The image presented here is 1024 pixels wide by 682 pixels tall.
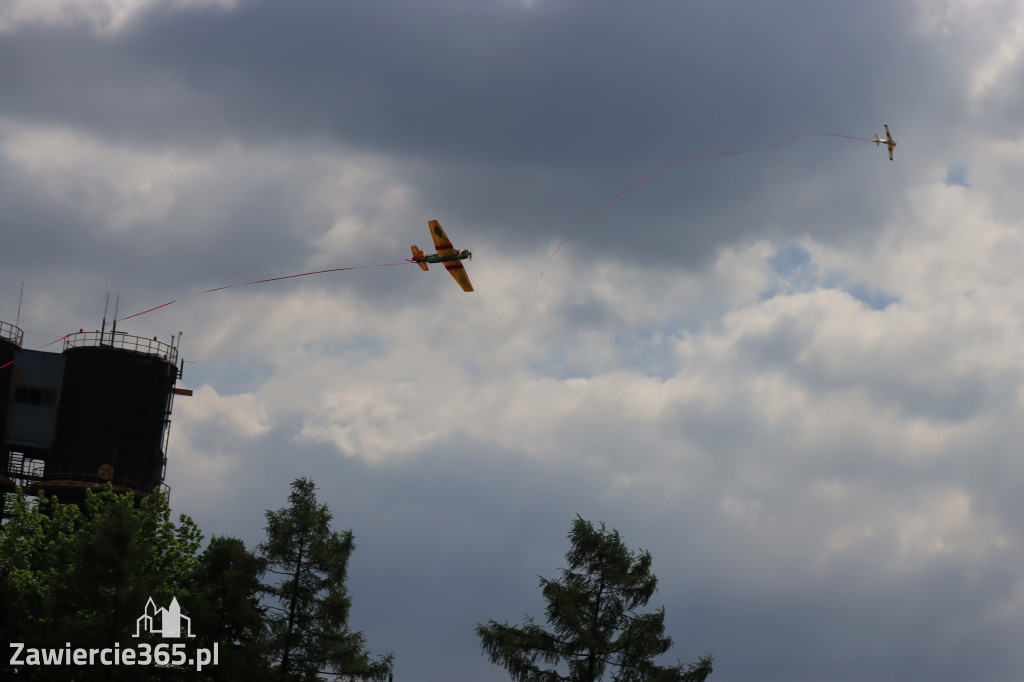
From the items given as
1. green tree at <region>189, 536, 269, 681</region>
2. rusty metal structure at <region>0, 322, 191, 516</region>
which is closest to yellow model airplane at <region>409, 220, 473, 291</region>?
green tree at <region>189, 536, 269, 681</region>

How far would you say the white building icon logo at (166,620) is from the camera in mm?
39531

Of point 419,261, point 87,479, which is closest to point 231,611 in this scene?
point 419,261

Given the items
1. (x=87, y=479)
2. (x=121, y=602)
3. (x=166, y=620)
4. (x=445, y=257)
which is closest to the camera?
(x=121, y=602)

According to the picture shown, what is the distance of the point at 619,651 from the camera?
132 feet

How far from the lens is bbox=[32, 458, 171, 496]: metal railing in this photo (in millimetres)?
70144

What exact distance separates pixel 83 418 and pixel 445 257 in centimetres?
3859

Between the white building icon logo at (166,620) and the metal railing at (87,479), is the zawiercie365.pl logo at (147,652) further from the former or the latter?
the metal railing at (87,479)

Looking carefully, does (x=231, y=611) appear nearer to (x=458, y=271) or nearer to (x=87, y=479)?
(x=458, y=271)

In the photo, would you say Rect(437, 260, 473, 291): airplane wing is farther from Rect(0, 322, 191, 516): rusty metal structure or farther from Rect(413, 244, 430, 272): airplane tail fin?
Rect(0, 322, 191, 516): rusty metal structure

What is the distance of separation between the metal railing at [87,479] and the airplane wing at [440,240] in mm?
34639

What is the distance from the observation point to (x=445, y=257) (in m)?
45.7

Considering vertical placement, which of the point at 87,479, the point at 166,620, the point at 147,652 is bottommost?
the point at 147,652

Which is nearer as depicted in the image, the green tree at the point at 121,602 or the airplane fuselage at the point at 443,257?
the green tree at the point at 121,602

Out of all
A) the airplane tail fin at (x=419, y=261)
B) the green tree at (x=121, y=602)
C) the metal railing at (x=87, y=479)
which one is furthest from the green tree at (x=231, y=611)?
the metal railing at (x=87, y=479)
